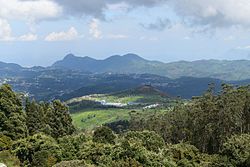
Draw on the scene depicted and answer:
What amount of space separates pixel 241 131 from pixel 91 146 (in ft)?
97.1

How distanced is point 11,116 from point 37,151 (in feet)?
64.7

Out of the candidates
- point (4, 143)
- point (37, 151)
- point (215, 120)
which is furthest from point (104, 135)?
point (215, 120)

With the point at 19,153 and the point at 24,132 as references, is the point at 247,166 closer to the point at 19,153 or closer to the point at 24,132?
the point at 19,153

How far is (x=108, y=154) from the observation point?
1683 inches

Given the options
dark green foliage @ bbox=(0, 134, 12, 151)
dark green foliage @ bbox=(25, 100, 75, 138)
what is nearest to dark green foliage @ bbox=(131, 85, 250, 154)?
dark green foliage @ bbox=(25, 100, 75, 138)

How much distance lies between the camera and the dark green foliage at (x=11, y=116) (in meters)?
63.2

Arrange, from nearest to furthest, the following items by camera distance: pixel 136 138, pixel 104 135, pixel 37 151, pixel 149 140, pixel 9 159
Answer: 1. pixel 9 159
2. pixel 37 151
3. pixel 136 138
4. pixel 149 140
5. pixel 104 135

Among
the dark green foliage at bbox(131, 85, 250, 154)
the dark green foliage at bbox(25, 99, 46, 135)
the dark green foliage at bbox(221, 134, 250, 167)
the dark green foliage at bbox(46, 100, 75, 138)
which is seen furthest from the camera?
the dark green foliage at bbox(46, 100, 75, 138)

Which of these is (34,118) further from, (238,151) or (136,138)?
(238,151)

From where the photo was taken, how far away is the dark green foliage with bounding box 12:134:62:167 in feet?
147

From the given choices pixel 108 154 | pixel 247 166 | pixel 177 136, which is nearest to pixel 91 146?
pixel 108 154

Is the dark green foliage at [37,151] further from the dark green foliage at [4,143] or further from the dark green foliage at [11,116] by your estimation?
the dark green foliage at [11,116]

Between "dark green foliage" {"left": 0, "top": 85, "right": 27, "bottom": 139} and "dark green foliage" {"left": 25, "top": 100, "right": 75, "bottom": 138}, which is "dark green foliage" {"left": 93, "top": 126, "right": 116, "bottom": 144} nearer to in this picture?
"dark green foliage" {"left": 0, "top": 85, "right": 27, "bottom": 139}

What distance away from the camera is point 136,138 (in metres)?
53.8
